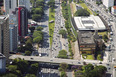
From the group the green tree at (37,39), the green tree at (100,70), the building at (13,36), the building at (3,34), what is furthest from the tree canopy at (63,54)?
the building at (3,34)

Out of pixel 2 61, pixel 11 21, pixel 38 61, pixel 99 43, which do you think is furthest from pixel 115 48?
pixel 2 61

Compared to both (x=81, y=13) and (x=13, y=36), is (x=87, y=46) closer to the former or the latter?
(x=13, y=36)

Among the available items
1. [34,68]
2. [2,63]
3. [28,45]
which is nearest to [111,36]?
[28,45]

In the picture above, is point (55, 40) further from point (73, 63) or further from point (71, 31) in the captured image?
point (73, 63)

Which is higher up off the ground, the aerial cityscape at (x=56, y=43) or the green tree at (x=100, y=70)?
the aerial cityscape at (x=56, y=43)

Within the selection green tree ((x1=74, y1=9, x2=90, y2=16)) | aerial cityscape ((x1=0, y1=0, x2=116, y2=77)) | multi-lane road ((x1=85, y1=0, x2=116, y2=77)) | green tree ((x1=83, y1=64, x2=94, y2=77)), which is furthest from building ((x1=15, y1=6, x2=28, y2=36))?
green tree ((x1=74, y1=9, x2=90, y2=16))

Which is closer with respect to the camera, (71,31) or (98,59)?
(98,59)

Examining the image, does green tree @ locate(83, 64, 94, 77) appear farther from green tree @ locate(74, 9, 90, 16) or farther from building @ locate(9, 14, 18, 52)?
green tree @ locate(74, 9, 90, 16)

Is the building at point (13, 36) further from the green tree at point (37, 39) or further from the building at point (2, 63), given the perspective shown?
the building at point (2, 63)
